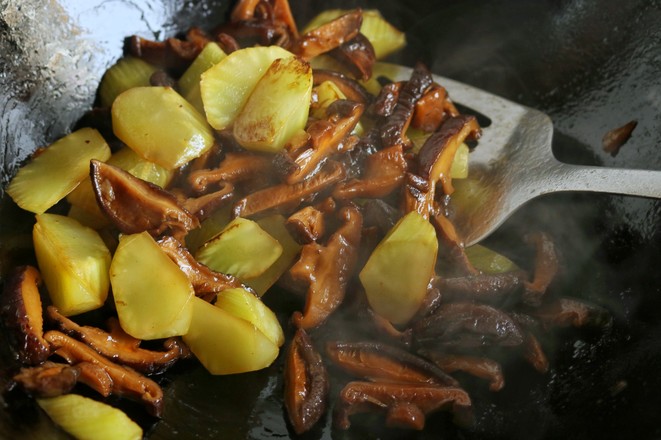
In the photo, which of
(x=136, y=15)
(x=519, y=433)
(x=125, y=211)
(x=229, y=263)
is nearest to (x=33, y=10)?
(x=136, y=15)

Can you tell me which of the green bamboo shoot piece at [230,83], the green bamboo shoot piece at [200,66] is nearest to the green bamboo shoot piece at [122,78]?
the green bamboo shoot piece at [200,66]

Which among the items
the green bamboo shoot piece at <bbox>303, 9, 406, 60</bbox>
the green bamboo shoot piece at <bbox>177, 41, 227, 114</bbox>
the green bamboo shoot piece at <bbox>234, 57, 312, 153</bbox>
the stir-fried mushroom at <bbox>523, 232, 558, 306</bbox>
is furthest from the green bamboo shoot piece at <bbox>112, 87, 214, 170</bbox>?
the stir-fried mushroom at <bbox>523, 232, 558, 306</bbox>

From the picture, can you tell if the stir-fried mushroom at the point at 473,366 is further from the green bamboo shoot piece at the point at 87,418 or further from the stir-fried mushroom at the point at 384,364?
the green bamboo shoot piece at the point at 87,418

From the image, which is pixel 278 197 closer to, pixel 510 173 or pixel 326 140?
pixel 326 140

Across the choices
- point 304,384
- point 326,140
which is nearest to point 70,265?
point 304,384

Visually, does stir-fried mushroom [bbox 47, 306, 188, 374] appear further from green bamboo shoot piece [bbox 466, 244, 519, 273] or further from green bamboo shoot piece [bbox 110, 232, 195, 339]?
green bamboo shoot piece [bbox 466, 244, 519, 273]

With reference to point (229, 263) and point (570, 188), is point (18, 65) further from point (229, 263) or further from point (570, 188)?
point (570, 188)
